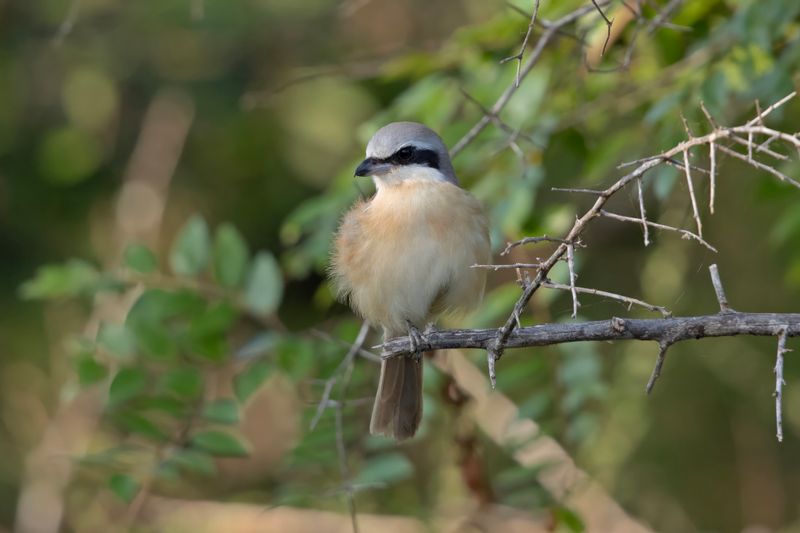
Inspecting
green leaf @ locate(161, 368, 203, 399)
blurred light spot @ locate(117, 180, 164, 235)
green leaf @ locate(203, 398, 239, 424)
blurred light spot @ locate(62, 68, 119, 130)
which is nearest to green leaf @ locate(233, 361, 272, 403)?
green leaf @ locate(203, 398, 239, 424)

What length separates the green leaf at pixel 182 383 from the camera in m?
4.40

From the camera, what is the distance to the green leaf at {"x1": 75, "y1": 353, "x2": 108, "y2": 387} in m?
4.40

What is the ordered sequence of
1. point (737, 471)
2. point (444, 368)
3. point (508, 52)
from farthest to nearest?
point (737, 471), point (508, 52), point (444, 368)

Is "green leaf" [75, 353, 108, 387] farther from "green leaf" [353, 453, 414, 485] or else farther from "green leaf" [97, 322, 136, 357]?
"green leaf" [353, 453, 414, 485]

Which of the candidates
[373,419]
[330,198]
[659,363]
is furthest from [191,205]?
[659,363]

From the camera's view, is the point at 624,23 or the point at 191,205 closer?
the point at 624,23

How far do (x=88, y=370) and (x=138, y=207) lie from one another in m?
3.05

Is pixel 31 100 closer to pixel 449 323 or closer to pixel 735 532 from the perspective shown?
pixel 449 323

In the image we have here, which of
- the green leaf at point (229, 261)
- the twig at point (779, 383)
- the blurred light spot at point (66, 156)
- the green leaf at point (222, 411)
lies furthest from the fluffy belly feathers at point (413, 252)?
the blurred light spot at point (66, 156)

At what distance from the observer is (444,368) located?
4.31 metres

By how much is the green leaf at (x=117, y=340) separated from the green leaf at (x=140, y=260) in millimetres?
256

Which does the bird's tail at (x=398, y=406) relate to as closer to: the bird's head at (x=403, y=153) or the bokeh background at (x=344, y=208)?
the bokeh background at (x=344, y=208)

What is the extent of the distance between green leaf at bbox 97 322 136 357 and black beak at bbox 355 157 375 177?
1.10 metres

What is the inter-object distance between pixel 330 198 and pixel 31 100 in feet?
12.5
